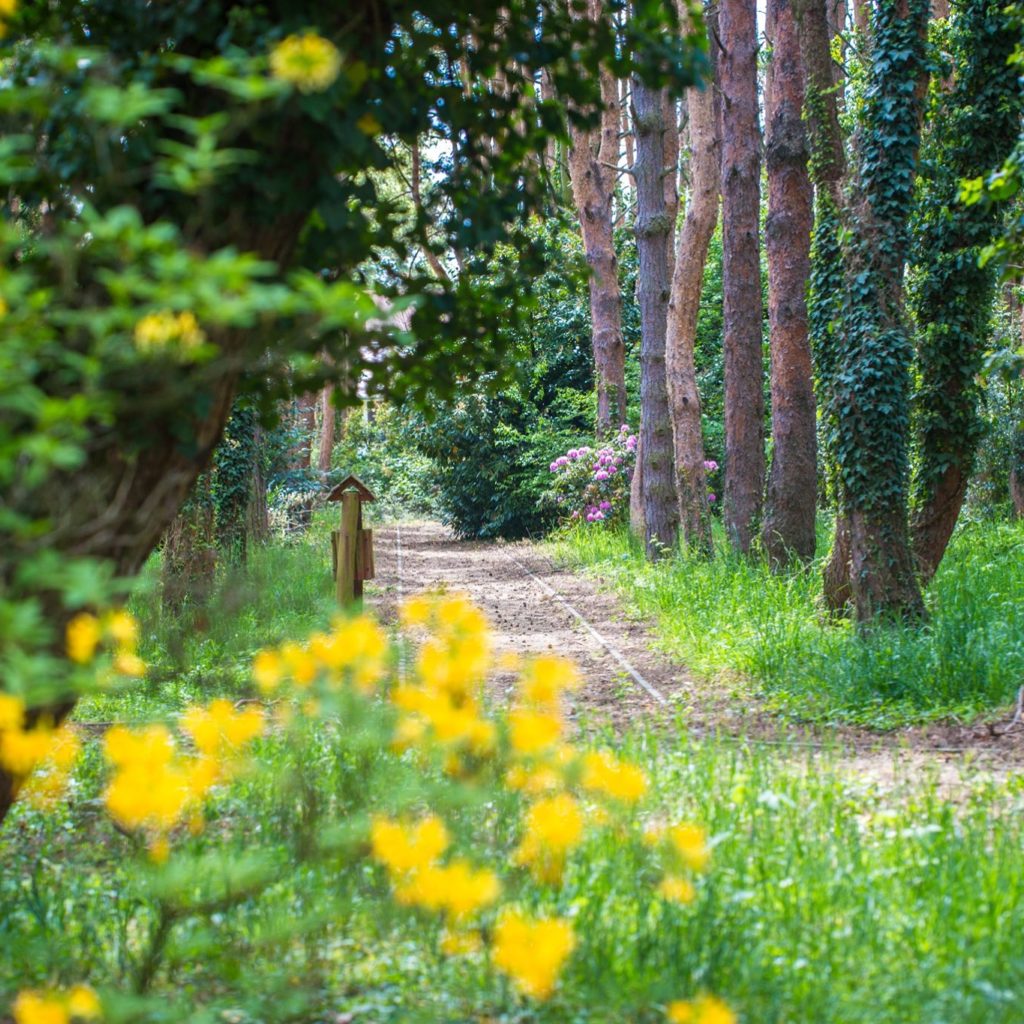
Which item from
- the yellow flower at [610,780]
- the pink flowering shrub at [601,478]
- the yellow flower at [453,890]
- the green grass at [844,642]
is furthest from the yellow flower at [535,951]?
the pink flowering shrub at [601,478]

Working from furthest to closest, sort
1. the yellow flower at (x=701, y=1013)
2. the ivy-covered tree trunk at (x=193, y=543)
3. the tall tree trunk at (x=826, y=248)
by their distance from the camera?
the ivy-covered tree trunk at (x=193, y=543), the tall tree trunk at (x=826, y=248), the yellow flower at (x=701, y=1013)

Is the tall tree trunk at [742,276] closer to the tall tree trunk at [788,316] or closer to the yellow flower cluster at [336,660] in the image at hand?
the tall tree trunk at [788,316]

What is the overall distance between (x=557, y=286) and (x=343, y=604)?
4675 millimetres

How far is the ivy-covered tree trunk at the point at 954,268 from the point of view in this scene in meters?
9.54

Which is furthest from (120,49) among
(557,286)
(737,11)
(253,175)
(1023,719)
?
(737,11)

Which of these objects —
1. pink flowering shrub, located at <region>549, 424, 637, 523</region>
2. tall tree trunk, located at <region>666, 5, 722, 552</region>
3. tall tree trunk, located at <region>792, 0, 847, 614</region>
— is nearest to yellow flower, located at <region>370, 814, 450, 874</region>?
tall tree trunk, located at <region>792, 0, 847, 614</region>

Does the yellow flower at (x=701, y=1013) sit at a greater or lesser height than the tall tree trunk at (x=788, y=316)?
lesser

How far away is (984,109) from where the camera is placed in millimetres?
9523

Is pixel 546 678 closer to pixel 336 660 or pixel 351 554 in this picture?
pixel 336 660

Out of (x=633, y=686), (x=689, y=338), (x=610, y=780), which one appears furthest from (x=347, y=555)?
(x=689, y=338)

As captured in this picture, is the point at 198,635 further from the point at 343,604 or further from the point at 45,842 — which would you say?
the point at 45,842

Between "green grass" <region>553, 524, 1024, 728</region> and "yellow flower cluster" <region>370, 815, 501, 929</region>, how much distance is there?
14.5 ft

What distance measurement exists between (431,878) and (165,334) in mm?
1259

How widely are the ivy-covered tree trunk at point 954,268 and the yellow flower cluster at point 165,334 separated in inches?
333
